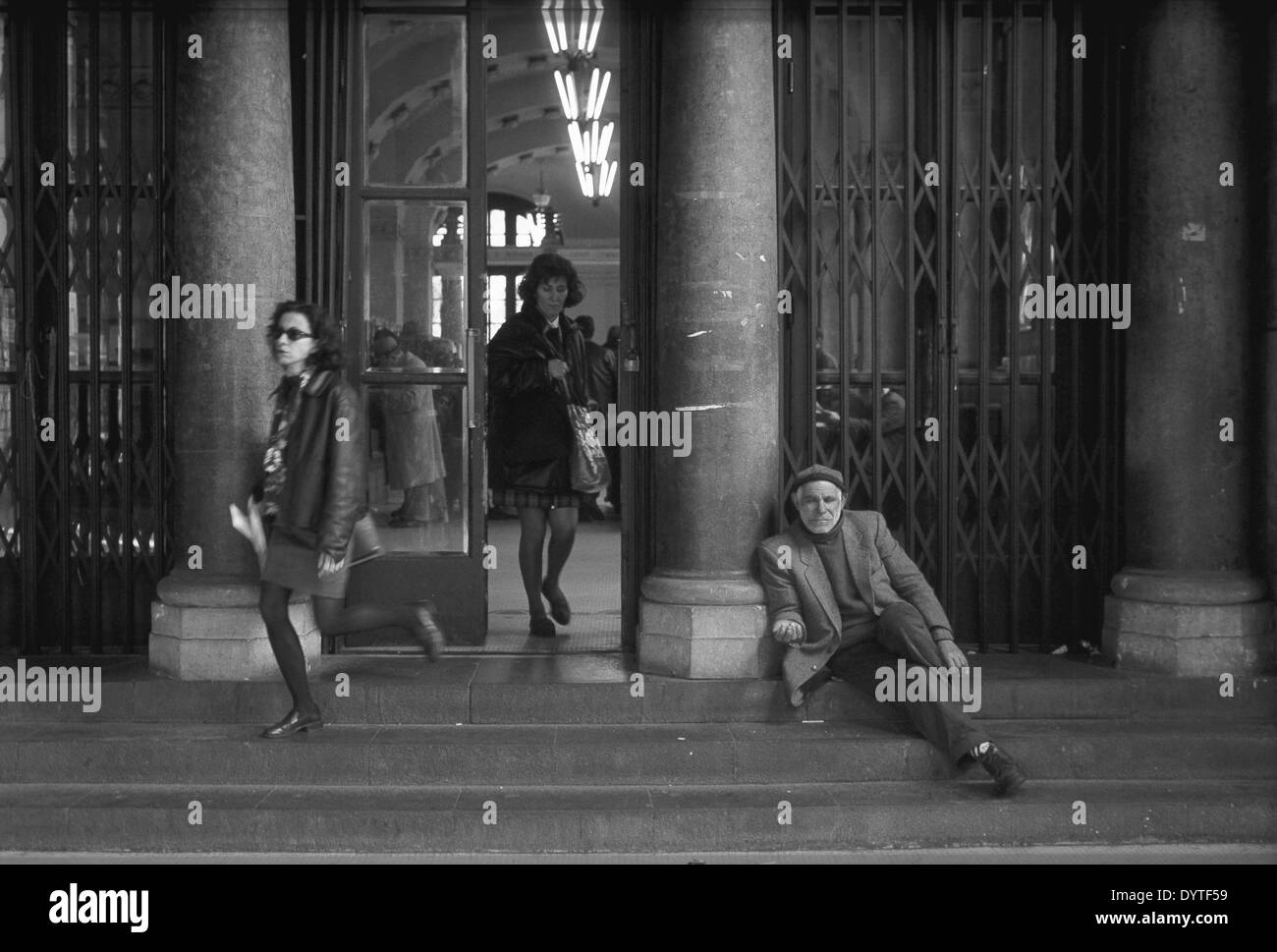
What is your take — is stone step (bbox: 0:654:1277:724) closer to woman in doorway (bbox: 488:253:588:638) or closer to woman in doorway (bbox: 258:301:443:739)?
woman in doorway (bbox: 258:301:443:739)

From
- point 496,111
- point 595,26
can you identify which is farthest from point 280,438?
point 496,111

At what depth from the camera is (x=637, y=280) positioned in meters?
7.58

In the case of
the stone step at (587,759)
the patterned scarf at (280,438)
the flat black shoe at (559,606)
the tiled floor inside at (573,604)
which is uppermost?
the patterned scarf at (280,438)

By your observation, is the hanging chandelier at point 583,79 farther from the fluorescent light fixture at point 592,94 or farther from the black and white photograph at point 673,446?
the black and white photograph at point 673,446

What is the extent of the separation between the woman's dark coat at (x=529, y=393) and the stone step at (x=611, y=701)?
173cm

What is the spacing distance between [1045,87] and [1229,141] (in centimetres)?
102

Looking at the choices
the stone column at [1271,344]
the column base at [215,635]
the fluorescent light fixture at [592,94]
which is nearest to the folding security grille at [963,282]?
the stone column at [1271,344]

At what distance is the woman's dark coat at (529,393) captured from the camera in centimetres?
816

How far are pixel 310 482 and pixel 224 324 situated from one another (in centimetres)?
133

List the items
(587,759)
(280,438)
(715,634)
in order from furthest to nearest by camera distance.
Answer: (715,634) < (587,759) < (280,438)

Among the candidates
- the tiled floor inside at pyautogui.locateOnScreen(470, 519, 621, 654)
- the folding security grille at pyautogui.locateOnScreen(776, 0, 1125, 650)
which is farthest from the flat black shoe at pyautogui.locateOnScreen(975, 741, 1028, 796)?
the tiled floor inside at pyautogui.locateOnScreen(470, 519, 621, 654)

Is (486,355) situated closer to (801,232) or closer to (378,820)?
(801,232)

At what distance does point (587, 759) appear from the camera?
6.36 meters

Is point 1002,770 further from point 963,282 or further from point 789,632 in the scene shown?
point 963,282
